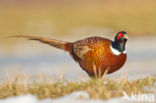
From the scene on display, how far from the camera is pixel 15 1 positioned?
31.1 metres

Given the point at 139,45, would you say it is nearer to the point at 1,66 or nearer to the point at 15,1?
the point at 1,66

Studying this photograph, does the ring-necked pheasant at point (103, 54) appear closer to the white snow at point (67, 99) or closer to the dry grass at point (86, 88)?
the dry grass at point (86, 88)

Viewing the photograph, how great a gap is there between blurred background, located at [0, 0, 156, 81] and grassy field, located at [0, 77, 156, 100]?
53 cm

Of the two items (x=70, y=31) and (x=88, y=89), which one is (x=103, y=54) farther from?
(x=70, y=31)

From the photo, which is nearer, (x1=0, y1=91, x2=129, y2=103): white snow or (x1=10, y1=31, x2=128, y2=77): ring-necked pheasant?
(x1=0, y1=91, x2=129, y2=103): white snow

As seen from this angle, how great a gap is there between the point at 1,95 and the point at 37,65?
221 inches

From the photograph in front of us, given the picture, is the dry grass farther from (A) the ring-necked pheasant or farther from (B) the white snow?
(A) the ring-necked pheasant

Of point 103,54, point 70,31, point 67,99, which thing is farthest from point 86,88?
point 70,31

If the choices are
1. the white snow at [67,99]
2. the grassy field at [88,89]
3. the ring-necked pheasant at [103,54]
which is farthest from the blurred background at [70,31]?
the white snow at [67,99]

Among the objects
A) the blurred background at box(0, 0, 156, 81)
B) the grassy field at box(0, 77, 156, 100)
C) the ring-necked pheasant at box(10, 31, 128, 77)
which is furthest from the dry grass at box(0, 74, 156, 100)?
the ring-necked pheasant at box(10, 31, 128, 77)

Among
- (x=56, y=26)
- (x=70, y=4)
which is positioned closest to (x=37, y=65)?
(x=56, y=26)

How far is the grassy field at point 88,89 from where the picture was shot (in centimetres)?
554

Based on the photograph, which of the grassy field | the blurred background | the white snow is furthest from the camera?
the blurred background

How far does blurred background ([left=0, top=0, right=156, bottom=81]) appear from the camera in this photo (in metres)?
10.7
